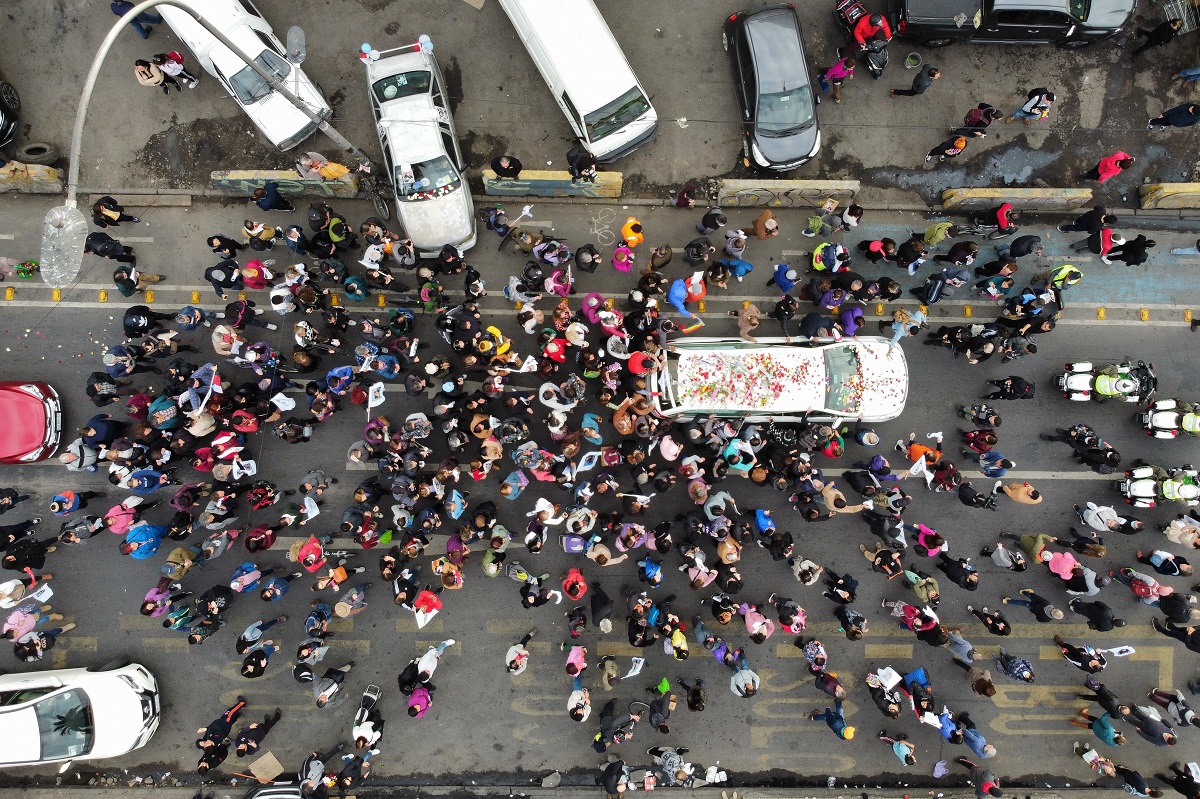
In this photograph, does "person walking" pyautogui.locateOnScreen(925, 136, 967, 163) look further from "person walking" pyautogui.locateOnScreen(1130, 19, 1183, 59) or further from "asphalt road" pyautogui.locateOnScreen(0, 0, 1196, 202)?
"person walking" pyautogui.locateOnScreen(1130, 19, 1183, 59)

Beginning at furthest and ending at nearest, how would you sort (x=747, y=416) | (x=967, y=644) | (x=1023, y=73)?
(x=1023, y=73) → (x=967, y=644) → (x=747, y=416)

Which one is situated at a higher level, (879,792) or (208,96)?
(208,96)

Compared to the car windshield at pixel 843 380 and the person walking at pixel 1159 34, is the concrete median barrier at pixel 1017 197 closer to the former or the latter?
the person walking at pixel 1159 34

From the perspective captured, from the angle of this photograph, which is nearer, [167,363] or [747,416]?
[747,416]

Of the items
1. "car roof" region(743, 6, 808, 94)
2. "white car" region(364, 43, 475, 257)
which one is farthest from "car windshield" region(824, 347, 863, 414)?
"white car" region(364, 43, 475, 257)

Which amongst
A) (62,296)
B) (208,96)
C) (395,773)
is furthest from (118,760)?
(208,96)

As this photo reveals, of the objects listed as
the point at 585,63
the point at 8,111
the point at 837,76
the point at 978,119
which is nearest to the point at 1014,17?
the point at 978,119

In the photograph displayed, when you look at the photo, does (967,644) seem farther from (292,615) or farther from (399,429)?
(292,615)
